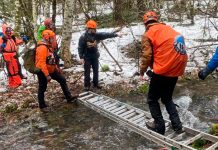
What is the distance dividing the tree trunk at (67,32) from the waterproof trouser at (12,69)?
166 centimetres

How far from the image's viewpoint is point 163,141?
5.86 m

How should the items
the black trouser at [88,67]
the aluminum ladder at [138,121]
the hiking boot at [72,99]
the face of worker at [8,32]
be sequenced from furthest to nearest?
the face of worker at [8,32] < the black trouser at [88,67] < the hiking boot at [72,99] < the aluminum ladder at [138,121]

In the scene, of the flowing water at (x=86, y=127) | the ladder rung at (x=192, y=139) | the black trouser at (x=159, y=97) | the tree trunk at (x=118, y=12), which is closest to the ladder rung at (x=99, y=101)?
the flowing water at (x=86, y=127)

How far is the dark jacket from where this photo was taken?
9.23 metres

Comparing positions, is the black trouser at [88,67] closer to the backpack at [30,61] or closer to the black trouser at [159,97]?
the backpack at [30,61]

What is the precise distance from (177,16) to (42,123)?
38.1 ft

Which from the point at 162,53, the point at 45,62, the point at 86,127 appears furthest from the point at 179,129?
the point at 45,62

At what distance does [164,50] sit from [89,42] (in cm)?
400

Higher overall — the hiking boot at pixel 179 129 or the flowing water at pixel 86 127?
the hiking boot at pixel 179 129

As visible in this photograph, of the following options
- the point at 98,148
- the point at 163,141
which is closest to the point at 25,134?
the point at 98,148

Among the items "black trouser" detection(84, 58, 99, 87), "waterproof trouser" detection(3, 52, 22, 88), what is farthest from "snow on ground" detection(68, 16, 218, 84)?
"waterproof trouser" detection(3, 52, 22, 88)

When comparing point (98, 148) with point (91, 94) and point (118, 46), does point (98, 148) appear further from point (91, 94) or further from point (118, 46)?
point (118, 46)

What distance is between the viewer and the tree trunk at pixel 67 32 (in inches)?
438

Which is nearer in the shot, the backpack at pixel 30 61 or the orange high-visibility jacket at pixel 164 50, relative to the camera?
the orange high-visibility jacket at pixel 164 50
